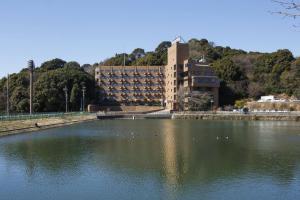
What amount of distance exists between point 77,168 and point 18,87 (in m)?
75.0

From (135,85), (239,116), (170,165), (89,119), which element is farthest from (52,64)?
(170,165)

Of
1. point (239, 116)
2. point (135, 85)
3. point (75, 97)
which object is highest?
point (135, 85)

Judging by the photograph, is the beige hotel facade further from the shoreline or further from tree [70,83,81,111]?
the shoreline

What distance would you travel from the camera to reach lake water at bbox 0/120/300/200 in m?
16.5

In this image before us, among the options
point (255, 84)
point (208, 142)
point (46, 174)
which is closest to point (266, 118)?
point (255, 84)

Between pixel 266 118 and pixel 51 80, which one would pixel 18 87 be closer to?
pixel 51 80

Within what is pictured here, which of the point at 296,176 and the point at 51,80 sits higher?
the point at 51,80

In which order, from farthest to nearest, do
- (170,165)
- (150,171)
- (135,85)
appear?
(135,85) < (170,165) < (150,171)

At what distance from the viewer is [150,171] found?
2094cm

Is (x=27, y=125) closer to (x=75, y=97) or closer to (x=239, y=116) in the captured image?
(x=239, y=116)

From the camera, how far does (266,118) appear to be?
75.2 meters

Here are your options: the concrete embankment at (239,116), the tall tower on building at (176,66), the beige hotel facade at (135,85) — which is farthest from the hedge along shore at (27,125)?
the beige hotel facade at (135,85)

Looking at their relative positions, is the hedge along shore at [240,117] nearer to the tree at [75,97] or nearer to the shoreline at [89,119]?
the shoreline at [89,119]

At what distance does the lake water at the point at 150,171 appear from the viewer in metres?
16.5
